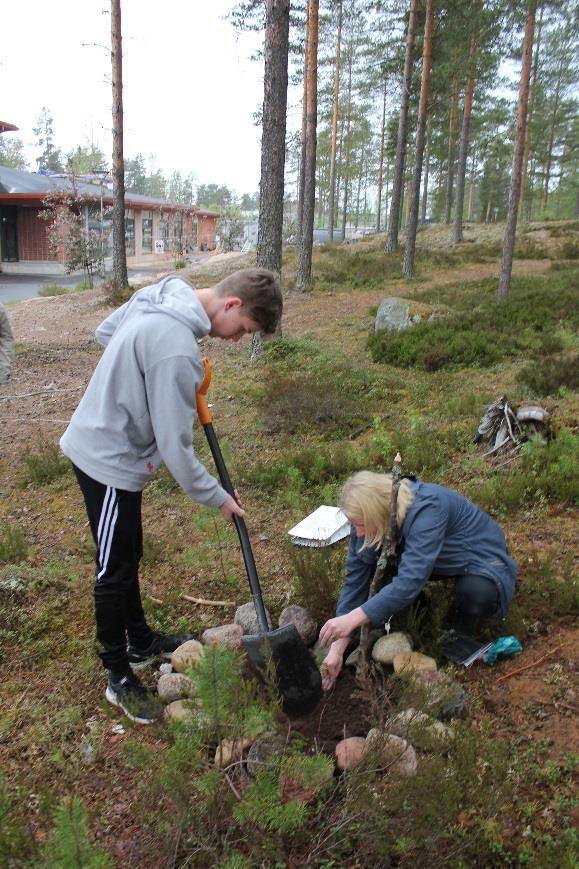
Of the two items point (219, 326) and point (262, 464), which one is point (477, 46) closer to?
point (262, 464)

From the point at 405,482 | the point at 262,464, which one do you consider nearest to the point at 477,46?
the point at 262,464

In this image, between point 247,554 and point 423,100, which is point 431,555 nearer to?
point 247,554

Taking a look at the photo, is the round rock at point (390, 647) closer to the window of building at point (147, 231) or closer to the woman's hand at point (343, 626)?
the woman's hand at point (343, 626)

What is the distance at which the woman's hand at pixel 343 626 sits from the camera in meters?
2.62

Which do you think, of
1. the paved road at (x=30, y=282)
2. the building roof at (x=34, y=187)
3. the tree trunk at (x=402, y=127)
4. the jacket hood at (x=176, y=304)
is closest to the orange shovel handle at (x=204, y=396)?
the jacket hood at (x=176, y=304)

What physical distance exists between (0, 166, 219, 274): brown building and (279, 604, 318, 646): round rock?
2138cm

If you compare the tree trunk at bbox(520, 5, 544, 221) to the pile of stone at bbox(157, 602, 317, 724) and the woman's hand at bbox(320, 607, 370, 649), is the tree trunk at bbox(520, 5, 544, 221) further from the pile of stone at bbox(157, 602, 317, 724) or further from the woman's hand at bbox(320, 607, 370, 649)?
the woman's hand at bbox(320, 607, 370, 649)

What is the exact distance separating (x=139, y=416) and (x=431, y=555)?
137 centimetres

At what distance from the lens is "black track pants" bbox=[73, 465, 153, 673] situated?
2588mm

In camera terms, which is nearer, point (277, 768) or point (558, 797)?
point (277, 768)

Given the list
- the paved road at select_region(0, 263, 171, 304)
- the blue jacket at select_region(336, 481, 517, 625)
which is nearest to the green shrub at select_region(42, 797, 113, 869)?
the blue jacket at select_region(336, 481, 517, 625)

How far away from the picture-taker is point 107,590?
270 centimetres

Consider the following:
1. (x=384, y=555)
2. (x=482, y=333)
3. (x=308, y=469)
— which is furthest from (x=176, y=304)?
(x=482, y=333)

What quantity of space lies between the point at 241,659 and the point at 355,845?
2.21 ft
